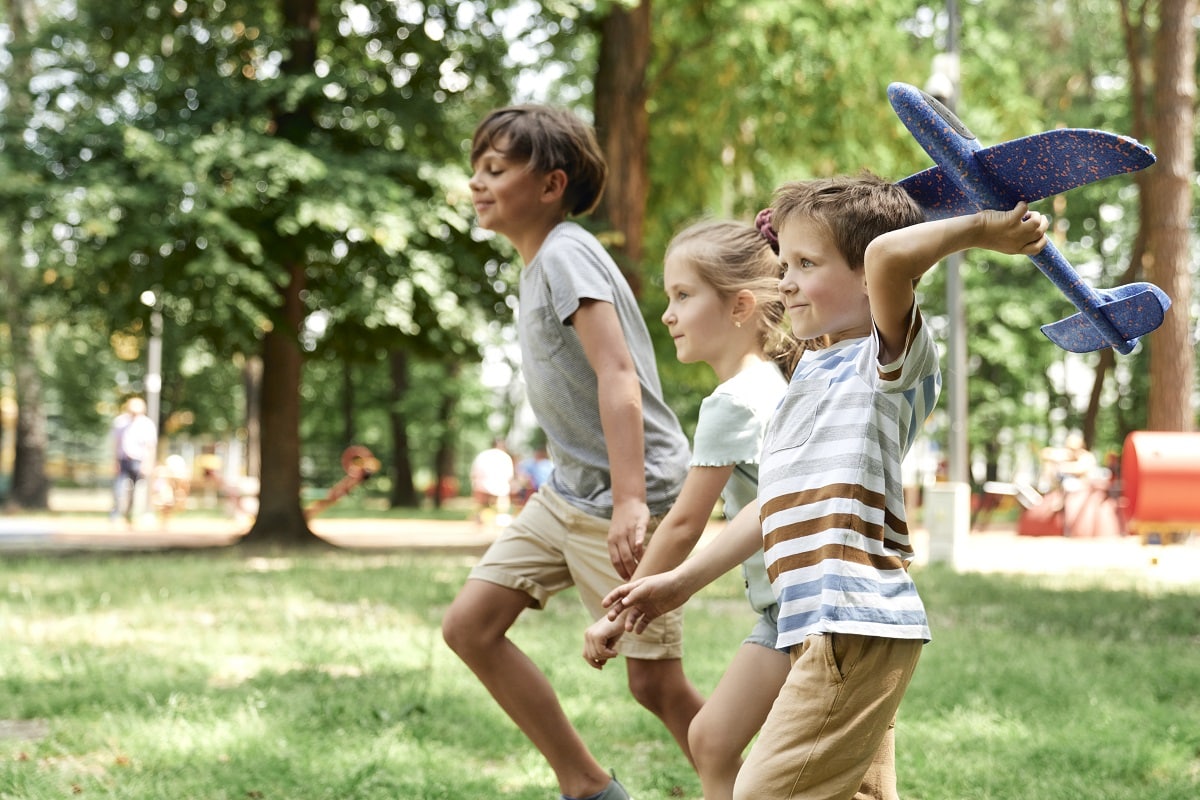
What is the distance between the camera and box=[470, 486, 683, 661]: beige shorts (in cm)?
325

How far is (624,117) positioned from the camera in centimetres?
1432

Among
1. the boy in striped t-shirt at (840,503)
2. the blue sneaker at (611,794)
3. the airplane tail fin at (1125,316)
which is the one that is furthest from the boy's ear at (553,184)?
the airplane tail fin at (1125,316)

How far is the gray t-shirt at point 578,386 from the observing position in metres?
3.24

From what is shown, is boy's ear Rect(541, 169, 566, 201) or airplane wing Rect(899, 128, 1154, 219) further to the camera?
boy's ear Rect(541, 169, 566, 201)

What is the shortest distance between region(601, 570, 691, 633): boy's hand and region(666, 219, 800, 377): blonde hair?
668 mm

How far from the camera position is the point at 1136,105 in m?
18.3

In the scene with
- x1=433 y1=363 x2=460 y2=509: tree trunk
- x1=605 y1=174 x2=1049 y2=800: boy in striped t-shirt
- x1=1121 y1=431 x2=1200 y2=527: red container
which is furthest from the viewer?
x1=433 y1=363 x2=460 y2=509: tree trunk

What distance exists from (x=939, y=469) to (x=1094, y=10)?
11395 mm

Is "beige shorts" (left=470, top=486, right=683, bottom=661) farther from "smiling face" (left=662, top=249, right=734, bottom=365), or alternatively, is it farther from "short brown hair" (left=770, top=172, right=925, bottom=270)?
"short brown hair" (left=770, top=172, right=925, bottom=270)

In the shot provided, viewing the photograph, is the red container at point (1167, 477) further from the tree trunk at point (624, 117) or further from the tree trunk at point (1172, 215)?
the tree trunk at point (624, 117)

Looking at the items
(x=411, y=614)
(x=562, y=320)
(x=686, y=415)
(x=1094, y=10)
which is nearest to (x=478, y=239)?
(x=411, y=614)

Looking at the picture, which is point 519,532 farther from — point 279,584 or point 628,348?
point 279,584

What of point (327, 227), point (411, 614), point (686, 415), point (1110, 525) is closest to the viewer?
point (411, 614)

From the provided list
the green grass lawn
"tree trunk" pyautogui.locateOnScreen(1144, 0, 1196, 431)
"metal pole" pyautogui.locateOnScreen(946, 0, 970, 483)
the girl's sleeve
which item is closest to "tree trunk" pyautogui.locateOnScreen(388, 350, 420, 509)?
"metal pole" pyautogui.locateOnScreen(946, 0, 970, 483)
